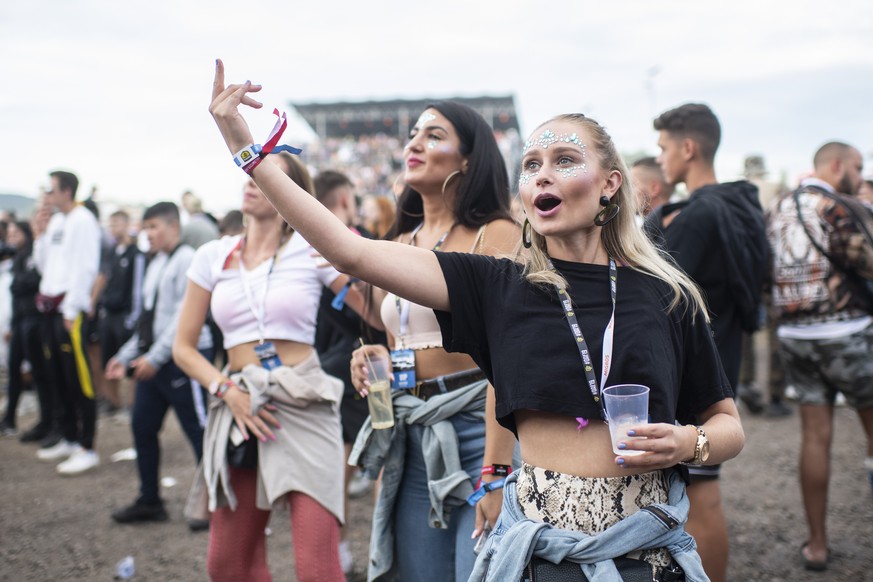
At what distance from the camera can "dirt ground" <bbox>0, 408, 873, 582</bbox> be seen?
184 inches

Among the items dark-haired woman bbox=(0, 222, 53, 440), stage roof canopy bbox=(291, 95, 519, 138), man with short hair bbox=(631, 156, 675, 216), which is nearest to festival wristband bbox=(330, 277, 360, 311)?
man with short hair bbox=(631, 156, 675, 216)

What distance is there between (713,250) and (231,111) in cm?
263

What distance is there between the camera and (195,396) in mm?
5672

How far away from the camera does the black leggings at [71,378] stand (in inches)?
276

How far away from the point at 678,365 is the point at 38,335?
23.8 ft

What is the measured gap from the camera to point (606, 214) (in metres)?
2.08

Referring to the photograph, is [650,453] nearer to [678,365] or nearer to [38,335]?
[678,365]

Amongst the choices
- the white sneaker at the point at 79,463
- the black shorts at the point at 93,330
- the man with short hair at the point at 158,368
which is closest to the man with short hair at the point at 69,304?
the white sneaker at the point at 79,463

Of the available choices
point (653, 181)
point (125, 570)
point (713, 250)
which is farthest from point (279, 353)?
point (653, 181)

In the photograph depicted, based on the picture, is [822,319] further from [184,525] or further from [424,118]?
[184,525]

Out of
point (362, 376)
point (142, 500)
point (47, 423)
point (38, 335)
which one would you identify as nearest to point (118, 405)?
point (47, 423)

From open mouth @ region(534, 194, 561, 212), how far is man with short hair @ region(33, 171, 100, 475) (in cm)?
603

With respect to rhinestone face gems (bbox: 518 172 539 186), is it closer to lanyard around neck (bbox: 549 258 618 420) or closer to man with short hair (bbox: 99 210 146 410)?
lanyard around neck (bbox: 549 258 618 420)

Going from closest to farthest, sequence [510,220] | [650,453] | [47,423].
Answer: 1. [650,453]
2. [510,220]
3. [47,423]
